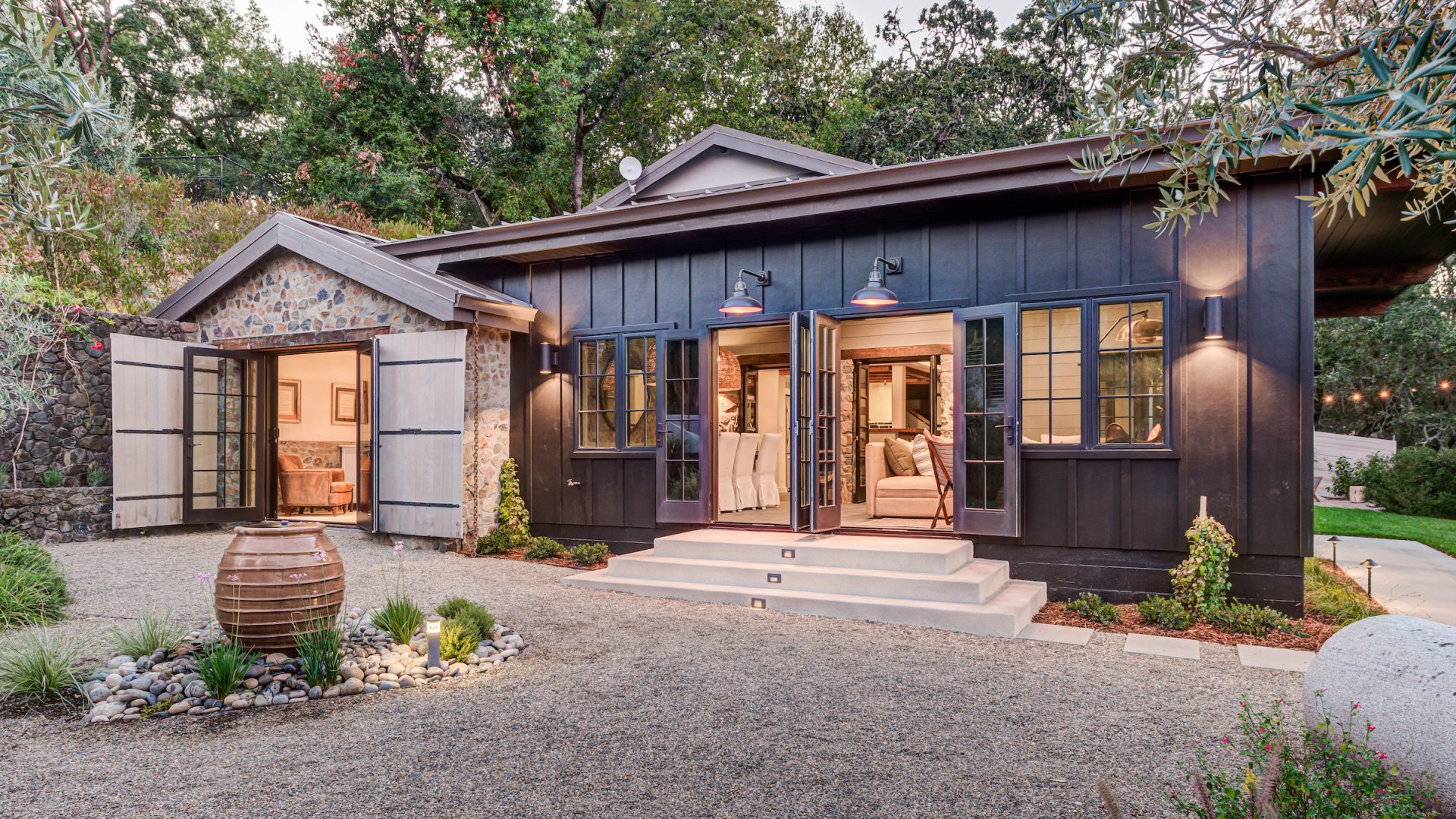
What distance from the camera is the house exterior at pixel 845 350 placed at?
5.73 m

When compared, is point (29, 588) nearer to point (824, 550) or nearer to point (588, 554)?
point (588, 554)

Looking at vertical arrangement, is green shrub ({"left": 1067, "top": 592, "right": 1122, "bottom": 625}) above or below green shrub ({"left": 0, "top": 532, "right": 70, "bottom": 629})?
below

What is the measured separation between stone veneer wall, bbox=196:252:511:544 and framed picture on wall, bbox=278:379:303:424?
3.08 meters

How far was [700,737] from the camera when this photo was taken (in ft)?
10.9

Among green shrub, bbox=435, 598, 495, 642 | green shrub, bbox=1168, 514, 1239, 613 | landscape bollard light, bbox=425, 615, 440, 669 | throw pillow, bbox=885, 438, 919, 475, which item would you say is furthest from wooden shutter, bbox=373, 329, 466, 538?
green shrub, bbox=1168, 514, 1239, 613

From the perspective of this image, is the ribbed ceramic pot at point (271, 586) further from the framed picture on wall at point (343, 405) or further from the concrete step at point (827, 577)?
the framed picture on wall at point (343, 405)

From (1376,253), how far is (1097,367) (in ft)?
11.4

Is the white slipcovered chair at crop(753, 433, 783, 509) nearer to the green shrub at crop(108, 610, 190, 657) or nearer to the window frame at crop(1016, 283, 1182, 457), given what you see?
the window frame at crop(1016, 283, 1182, 457)

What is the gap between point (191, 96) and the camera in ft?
64.1

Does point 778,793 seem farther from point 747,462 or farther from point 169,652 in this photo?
point 747,462

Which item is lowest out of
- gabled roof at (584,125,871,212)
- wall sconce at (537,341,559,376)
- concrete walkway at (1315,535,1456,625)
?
concrete walkway at (1315,535,1456,625)

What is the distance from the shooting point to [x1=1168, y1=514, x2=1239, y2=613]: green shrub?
5.50 meters

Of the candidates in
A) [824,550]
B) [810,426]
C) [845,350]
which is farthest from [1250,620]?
[845,350]

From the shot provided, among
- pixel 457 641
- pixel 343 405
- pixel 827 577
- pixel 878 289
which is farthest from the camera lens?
pixel 343 405
